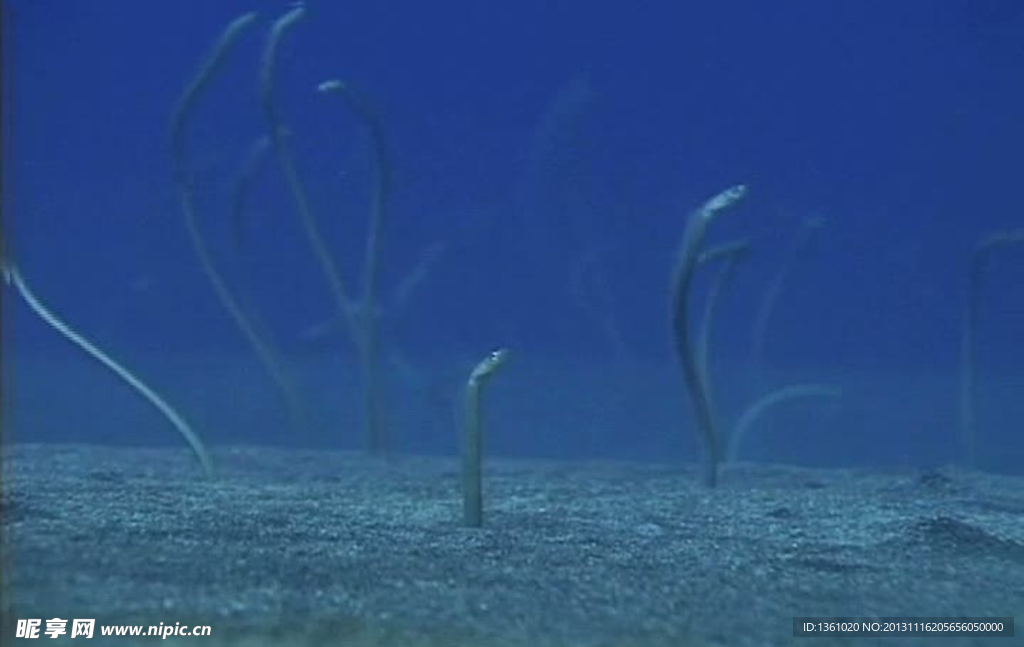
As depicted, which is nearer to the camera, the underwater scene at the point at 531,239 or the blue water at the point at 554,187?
the underwater scene at the point at 531,239

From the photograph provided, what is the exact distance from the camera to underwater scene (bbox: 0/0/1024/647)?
17.5 feet

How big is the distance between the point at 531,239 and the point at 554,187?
2.90 ft

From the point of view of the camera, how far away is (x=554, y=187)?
8133mm

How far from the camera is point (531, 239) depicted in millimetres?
8969

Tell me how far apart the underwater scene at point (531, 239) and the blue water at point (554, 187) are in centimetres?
2

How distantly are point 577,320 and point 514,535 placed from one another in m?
5.71

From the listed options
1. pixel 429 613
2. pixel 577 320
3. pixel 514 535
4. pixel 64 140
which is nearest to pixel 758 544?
pixel 514 535

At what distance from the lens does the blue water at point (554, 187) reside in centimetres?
803

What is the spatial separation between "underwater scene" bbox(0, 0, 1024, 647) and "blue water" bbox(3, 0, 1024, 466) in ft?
0.08

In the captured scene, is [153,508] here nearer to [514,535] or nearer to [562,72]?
[514,535]

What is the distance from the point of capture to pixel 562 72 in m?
8.98

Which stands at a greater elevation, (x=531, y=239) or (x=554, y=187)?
(x=554, y=187)

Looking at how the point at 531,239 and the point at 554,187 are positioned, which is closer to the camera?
the point at 554,187

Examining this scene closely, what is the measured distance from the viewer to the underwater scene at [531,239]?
5332mm
